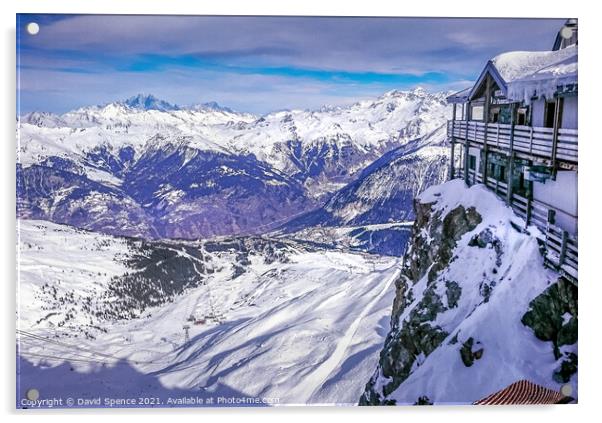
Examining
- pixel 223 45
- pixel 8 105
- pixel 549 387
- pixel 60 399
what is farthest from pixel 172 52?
pixel 549 387

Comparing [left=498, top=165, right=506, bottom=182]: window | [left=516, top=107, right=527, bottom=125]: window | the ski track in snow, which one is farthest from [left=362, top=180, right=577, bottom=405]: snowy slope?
A: [left=516, top=107, right=527, bottom=125]: window

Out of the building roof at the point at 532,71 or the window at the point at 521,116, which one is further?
the window at the point at 521,116

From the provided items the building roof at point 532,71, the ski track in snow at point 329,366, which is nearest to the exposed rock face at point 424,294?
the ski track in snow at point 329,366
